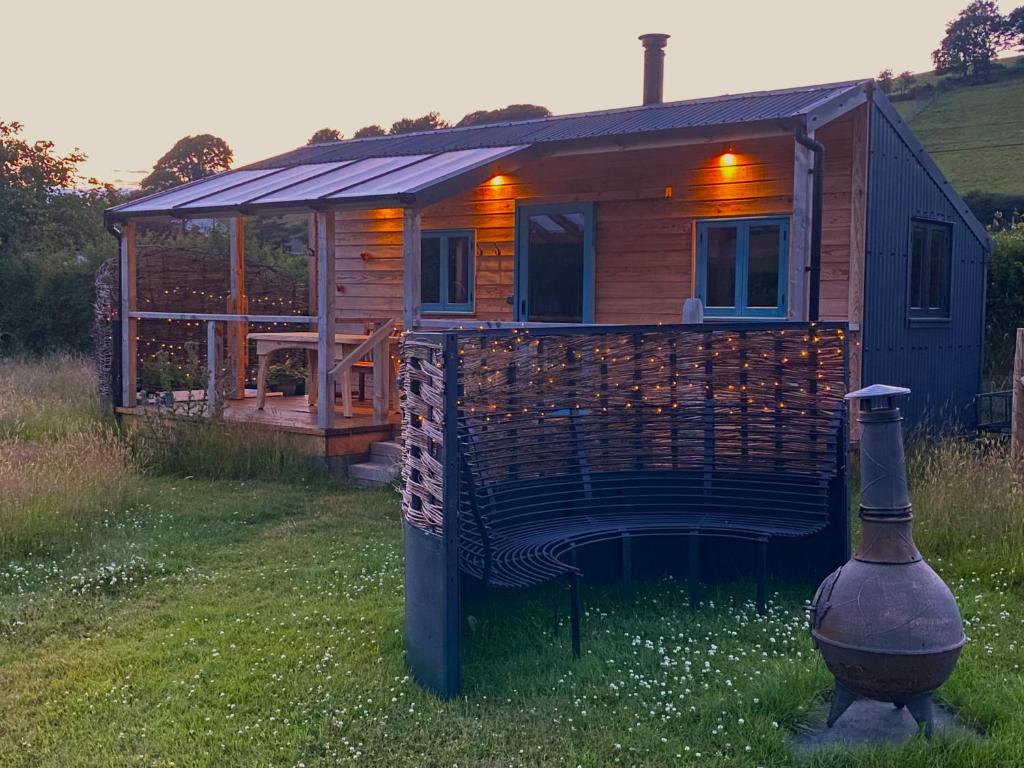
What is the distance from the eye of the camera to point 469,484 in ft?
16.7

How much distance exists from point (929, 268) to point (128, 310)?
8.82 m

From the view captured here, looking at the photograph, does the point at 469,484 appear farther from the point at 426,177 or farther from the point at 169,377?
the point at 169,377

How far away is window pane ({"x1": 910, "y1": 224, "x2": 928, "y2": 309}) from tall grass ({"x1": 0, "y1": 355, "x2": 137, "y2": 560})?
8.00 metres

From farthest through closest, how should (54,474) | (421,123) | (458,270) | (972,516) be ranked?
(421,123)
(458,270)
(54,474)
(972,516)

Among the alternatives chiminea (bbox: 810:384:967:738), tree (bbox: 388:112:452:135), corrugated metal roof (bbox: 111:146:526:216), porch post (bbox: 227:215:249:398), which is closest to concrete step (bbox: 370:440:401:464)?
corrugated metal roof (bbox: 111:146:526:216)

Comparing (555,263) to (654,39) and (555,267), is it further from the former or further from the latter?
(654,39)

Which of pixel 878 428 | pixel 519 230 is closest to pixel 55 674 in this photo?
pixel 878 428

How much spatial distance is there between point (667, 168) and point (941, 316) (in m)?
3.58

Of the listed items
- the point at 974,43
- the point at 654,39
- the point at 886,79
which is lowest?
the point at 654,39

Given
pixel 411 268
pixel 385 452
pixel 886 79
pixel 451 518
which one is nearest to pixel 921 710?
pixel 451 518

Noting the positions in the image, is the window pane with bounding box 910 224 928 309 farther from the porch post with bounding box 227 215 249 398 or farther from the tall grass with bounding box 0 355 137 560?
the tall grass with bounding box 0 355 137 560

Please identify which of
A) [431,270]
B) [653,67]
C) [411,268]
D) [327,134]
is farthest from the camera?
[327,134]

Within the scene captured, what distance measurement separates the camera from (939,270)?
40.0ft

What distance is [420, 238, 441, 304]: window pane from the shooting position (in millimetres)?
13781
